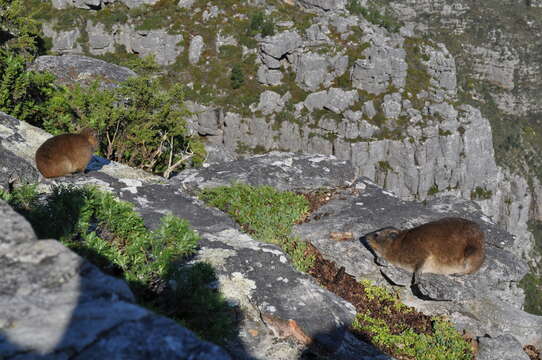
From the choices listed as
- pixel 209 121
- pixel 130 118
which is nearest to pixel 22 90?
pixel 130 118

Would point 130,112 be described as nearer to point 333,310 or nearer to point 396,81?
point 333,310

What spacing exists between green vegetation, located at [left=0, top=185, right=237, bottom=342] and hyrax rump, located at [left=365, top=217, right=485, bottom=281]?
147 inches

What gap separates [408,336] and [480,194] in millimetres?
75656

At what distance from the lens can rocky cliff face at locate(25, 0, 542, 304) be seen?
65438 millimetres

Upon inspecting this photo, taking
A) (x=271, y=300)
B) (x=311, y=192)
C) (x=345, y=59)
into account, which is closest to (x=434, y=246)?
(x=271, y=300)

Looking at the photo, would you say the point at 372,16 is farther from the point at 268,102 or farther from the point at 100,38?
the point at 100,38

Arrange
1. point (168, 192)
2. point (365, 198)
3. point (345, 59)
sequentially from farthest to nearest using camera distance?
point (345, 59) < point (365, 198) < point (168, 192)

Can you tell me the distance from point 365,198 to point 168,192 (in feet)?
15.4

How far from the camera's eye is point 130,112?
11.3 metres

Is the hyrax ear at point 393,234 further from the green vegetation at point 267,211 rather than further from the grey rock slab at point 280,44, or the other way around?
the grey rock slab at point 280,44

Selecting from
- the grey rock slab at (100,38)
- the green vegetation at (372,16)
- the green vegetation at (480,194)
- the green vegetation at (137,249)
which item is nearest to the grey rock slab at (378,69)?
the green vegetation at (372,16)

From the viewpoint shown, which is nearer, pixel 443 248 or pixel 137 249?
pixel 137 249

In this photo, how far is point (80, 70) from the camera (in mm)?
16062

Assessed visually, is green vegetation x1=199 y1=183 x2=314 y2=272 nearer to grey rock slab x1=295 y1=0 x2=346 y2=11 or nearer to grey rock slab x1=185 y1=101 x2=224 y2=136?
grey rock slab x1=185 y1=101 x2=224 y2=136
